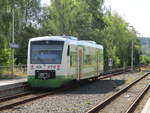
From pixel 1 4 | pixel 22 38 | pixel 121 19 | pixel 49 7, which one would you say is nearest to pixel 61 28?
pixel 49 7

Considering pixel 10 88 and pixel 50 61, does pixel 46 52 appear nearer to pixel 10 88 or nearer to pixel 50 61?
pixel 50 61

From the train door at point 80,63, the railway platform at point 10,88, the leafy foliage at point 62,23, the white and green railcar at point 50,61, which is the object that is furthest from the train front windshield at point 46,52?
the leafy foliage at point 62,23

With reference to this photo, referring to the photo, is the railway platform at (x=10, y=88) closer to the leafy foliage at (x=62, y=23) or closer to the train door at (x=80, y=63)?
the train door at (x=80, y=63)

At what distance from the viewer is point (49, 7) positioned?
48.4 metres

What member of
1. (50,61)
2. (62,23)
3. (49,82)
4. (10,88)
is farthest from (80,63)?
(62,23)

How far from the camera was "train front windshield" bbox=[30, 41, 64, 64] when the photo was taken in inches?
781

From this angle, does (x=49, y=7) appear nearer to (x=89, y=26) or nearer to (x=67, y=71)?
(x=89, y=26)

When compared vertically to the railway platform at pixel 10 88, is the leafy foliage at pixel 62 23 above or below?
above

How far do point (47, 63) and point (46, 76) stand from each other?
0.71 metres

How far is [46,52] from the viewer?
65.6ft

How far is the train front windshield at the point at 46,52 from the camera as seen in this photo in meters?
19.8

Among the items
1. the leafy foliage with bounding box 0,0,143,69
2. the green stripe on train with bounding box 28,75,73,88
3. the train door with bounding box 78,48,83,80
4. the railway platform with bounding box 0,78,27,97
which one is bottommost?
the railway platform with bounding box 0,78,27,97

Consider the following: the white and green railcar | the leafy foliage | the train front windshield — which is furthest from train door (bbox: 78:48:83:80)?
the leafy foliage

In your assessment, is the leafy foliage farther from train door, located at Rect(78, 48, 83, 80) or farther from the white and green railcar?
the white and green railcar
